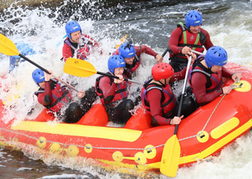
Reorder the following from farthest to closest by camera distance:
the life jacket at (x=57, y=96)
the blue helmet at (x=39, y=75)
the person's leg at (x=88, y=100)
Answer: the person's leg at (x=88, y=100)
the life jacket at (x=57, y=96)
the blue helmet at (x=39, y=75)

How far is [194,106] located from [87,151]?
159 cm

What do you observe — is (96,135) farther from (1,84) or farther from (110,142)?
(1,84)

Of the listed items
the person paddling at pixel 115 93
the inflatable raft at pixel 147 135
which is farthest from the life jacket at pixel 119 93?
the inflatable raft at pixel 147 135

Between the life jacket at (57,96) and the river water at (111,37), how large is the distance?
50cm

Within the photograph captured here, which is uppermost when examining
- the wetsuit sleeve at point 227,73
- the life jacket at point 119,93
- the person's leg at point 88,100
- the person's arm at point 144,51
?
the person's arm at point 144,51

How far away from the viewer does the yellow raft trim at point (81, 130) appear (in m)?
3.32

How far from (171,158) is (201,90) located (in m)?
0.93

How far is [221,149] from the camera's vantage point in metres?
3.08

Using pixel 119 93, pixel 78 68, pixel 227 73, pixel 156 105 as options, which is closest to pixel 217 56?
pixel 227 73

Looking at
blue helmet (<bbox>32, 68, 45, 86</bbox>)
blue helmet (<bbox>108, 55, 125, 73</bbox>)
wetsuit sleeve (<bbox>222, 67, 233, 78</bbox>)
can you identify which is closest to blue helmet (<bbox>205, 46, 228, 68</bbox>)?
wetsuit sleeve (<bbox>222, 67, 233, 78</bbox>)

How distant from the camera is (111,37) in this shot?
25.0 ft

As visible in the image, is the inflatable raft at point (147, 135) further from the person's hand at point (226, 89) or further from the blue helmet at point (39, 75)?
the blue helmet at point (39, 75)

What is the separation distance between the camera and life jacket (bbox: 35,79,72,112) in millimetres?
4078

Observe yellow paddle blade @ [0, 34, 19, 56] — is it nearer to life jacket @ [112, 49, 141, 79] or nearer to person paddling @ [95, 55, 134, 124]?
person paddling @ [95, 55, 134, 124]
